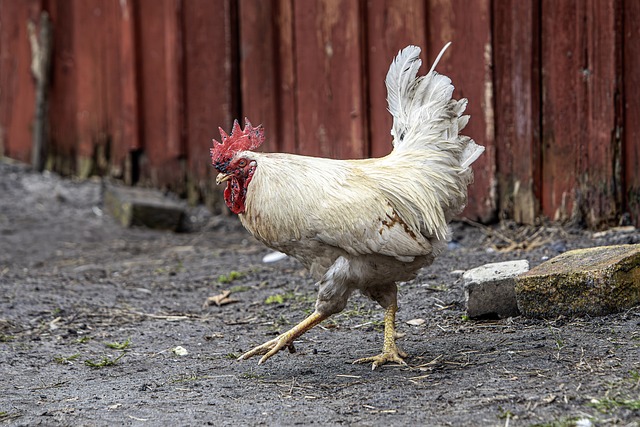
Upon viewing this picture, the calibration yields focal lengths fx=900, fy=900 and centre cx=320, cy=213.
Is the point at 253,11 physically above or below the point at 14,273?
above

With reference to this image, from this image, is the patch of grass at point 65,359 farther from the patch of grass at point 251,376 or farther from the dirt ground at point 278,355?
the patch of grass at point 251,376

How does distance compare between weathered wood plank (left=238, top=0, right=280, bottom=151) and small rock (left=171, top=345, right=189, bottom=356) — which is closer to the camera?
small rock (left=171, top=345, right=189, bottom=356)

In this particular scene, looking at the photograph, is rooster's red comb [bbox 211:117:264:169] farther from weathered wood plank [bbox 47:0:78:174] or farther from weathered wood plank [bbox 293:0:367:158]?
weathered wood plank [bbox 47:0:78:174]

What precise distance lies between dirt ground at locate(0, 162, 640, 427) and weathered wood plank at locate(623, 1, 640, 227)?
0.34 m

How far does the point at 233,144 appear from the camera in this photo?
4805mm

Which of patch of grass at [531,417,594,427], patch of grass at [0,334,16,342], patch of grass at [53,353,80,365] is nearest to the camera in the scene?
patch of grass at [531,417,594,427]

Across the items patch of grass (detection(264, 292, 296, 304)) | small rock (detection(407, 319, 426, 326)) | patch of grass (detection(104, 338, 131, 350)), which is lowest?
patch of grass (detection(104, 338, 131, 350))

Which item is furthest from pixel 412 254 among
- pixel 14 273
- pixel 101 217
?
pixel 101 217

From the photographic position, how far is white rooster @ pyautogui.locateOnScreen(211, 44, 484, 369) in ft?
14.9

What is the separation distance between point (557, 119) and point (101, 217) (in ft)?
17.9

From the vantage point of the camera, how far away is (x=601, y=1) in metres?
6.34

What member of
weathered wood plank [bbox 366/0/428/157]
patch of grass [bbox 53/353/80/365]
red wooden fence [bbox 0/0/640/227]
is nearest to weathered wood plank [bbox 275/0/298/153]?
red wooden fence [bbox 0/0/640/227]

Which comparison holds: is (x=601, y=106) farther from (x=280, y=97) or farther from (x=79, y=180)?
(x=79, y=180)

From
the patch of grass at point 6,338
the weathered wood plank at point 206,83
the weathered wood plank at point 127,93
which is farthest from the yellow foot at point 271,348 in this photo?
the weathered wood plank at point 127,93
